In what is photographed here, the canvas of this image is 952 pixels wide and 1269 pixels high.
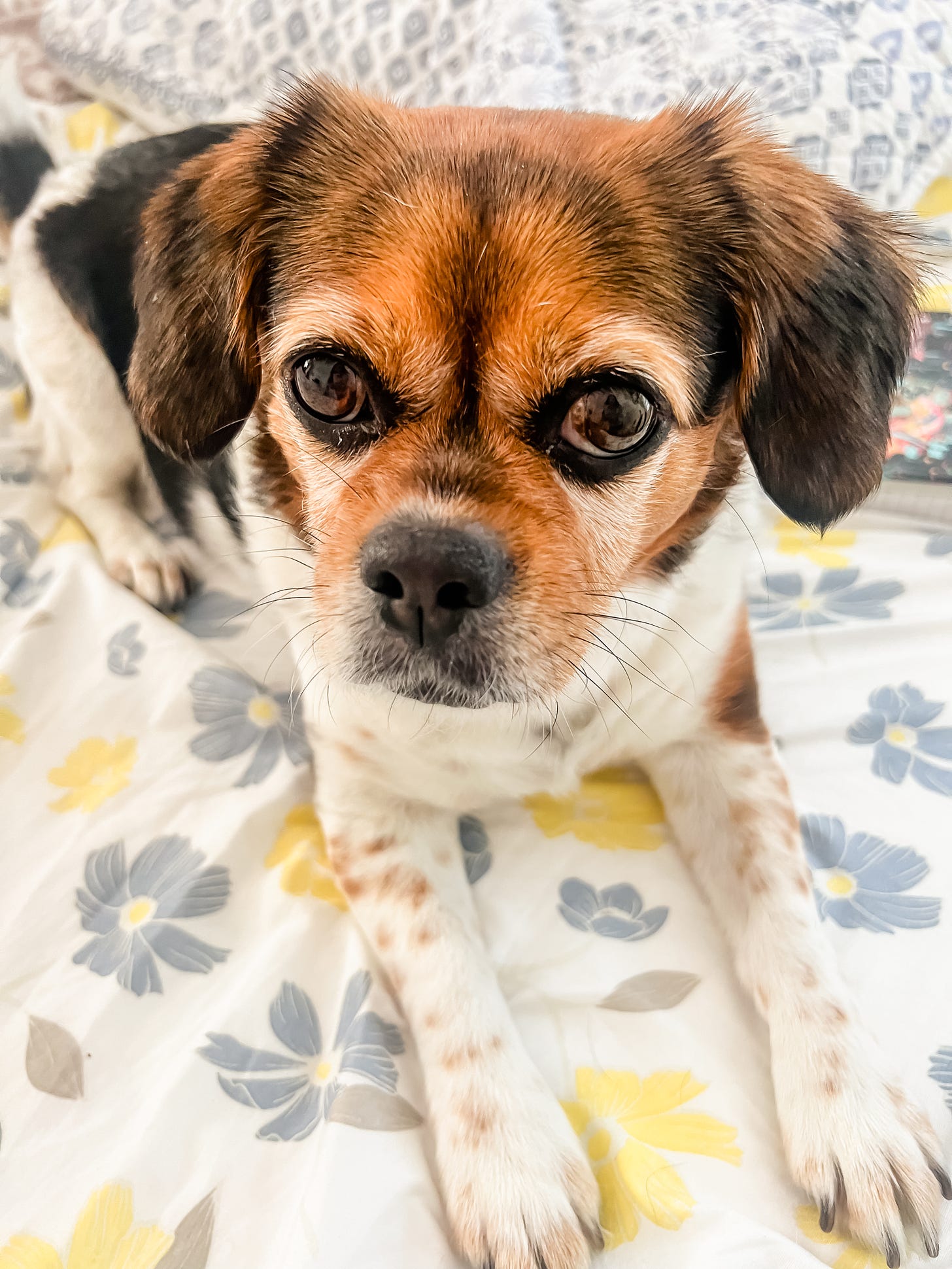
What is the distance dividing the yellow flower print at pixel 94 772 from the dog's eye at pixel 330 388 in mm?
770

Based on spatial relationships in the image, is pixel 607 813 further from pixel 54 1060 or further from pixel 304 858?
pixel 54 1060

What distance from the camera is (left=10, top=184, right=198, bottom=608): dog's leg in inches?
82.0

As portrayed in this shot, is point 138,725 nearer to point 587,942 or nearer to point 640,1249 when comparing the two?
point 587,942

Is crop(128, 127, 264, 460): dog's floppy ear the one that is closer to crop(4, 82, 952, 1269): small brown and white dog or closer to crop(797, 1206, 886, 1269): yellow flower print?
crop(4, 82, 952, 1269): small brown and white dog

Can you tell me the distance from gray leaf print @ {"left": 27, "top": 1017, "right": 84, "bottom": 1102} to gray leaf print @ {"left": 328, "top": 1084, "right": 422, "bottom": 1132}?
0.35 meters

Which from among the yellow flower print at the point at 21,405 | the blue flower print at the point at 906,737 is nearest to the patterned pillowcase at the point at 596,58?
the yellow flower print at the point at 21,405

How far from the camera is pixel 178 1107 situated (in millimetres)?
1175

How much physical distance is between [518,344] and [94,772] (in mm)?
1070

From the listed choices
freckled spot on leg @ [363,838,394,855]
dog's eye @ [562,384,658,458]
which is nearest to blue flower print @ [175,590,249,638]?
freckled spot on leg @ [363,838,394,855]

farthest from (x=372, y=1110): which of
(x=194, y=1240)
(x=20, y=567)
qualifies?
(x=20, y=567)

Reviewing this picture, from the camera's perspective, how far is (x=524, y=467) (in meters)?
1.13

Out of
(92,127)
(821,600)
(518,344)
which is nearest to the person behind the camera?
(518,344)

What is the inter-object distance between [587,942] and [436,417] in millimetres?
801

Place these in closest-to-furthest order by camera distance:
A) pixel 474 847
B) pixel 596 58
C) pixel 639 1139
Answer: pixel 639 1139 → pixel 474 847 → pixel 596 58
